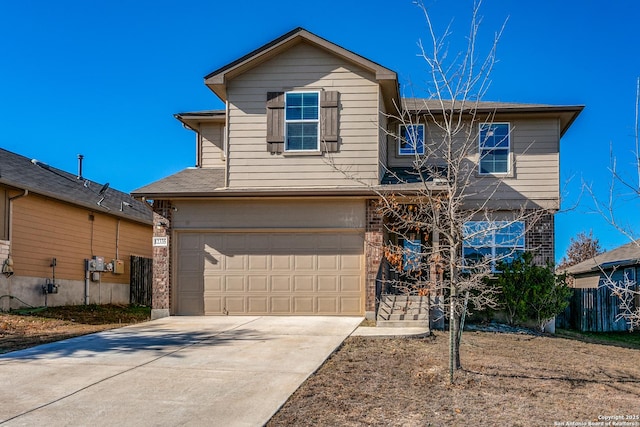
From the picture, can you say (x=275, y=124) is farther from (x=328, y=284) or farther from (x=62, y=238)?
(x=62, y=238)

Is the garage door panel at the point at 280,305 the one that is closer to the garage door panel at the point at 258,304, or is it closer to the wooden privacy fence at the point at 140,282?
the garage door panel at the point at 258,304

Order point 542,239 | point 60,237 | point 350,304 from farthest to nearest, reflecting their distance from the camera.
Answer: point 60,237 → point 542,239 → point 350,304

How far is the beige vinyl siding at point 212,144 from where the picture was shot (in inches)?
678

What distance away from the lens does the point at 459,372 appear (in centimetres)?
872

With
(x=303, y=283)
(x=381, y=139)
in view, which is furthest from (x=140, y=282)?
(x=381, y=139)

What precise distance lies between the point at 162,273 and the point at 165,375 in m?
6.22

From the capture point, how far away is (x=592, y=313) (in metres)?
17.3

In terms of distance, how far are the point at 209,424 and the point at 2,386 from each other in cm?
314

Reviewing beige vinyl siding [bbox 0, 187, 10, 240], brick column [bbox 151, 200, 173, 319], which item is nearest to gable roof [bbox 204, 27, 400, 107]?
brick column [bbox 151, 200, 173, 319]

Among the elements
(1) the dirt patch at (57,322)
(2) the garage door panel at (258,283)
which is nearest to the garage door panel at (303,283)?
(2) the garage door panel at (258,283)

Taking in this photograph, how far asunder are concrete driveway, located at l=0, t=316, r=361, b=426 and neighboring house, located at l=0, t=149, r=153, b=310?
567cm

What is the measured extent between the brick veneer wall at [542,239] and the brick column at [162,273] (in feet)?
28.4

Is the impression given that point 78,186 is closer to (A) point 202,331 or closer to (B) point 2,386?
(A) point 202,331

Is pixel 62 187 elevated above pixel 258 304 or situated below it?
above
